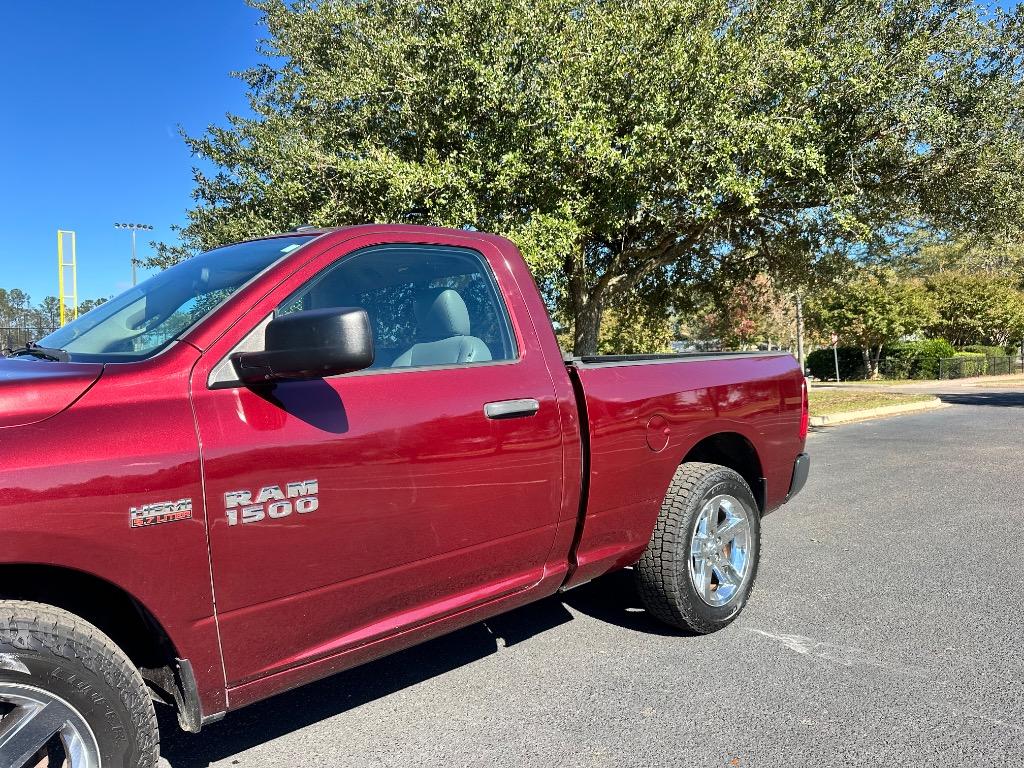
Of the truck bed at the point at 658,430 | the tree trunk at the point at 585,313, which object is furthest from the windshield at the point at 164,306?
the tree trunk at the point at 585,313

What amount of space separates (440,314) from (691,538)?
64.4 inches

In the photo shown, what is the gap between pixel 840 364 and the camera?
3819 centimetres

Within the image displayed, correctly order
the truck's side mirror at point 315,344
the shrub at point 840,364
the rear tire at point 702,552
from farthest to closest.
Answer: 1. the shrub at point 840,364
2. the rear tire at point 702,552
3. the truck's side mirror at point 315,344

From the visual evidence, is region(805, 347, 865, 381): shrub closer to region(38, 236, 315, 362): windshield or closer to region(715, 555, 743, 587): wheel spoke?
region(715, 555, 743, 587): wheel spoke

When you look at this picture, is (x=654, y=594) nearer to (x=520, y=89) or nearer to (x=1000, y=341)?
(x=520, y=89)

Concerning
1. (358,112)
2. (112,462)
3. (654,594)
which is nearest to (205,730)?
(112,462)

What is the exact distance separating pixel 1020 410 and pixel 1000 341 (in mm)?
32513

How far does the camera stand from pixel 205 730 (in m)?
2.92

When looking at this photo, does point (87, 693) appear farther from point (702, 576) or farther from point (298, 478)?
point (702, 576)

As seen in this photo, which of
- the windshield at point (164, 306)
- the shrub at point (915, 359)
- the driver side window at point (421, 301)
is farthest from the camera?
the shrub at point (915, 359)

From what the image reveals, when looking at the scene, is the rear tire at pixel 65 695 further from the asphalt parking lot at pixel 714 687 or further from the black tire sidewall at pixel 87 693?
the asphalt parking lot at pixel 714 687

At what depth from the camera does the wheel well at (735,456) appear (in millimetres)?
3959

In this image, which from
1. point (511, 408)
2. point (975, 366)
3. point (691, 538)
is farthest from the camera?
point (975, 366)

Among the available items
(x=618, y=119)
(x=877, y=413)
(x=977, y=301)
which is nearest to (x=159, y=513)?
(x=618, y=119)
